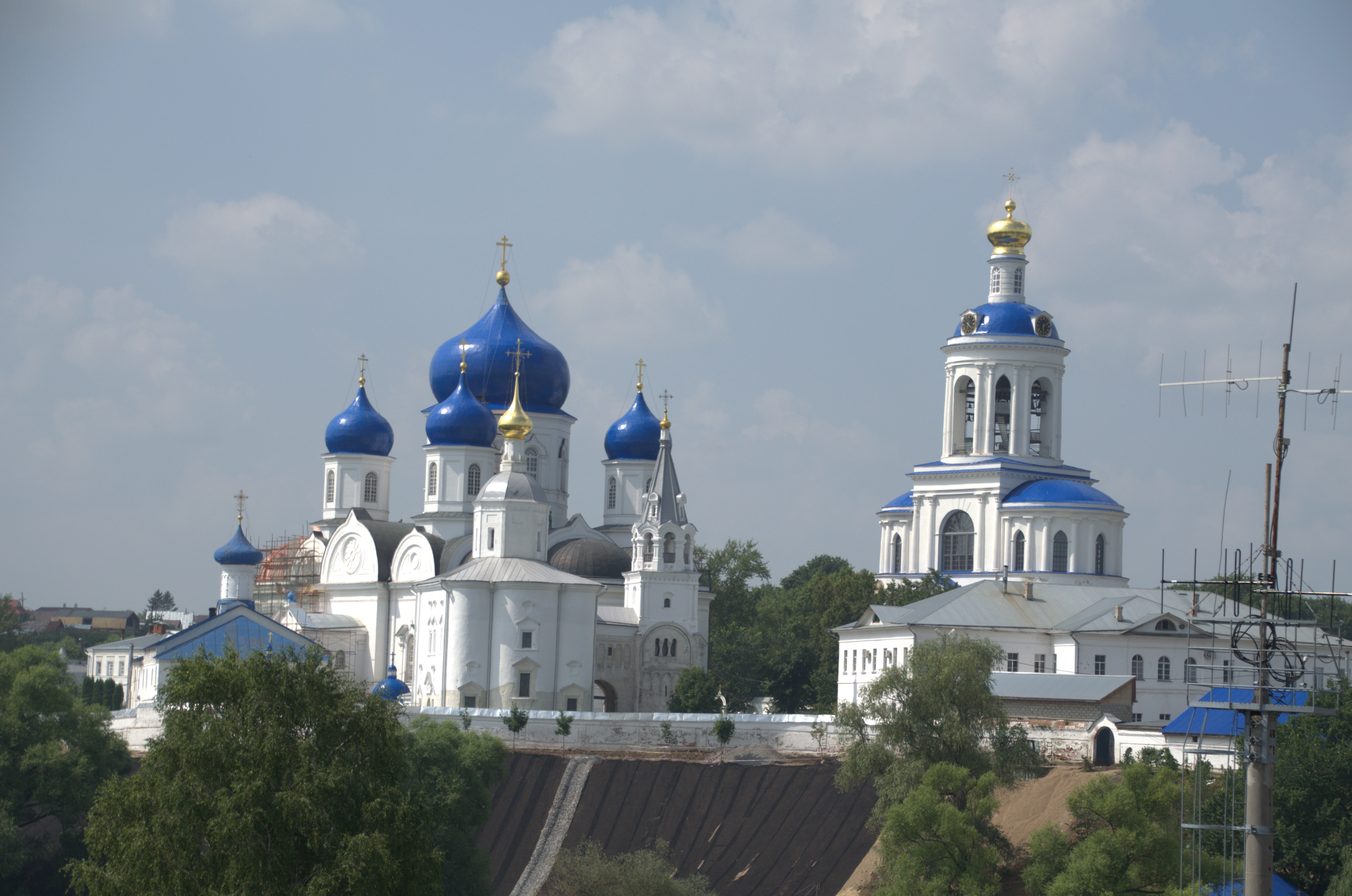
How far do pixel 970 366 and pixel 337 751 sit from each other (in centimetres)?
3639

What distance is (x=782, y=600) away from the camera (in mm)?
75812

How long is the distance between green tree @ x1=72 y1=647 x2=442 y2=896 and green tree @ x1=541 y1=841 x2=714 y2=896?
1146 cm

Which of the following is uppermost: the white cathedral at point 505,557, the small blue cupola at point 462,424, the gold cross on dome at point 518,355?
the gold cross on dome at point 518,355

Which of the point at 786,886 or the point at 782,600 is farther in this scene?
Answer: the point at 782,600

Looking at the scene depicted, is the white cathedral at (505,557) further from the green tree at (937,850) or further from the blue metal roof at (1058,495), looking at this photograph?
the green tree at (937,850)

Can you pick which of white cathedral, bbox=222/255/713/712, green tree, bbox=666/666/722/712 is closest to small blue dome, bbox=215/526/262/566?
white cathedral, bbox=222/255/713/712

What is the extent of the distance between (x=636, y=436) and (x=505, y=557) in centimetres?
1064

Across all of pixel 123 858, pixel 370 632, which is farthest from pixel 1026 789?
pixel 370 632

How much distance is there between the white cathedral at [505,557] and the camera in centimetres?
4791

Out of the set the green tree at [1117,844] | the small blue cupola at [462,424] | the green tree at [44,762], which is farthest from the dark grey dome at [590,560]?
the green tree at [1117,844]

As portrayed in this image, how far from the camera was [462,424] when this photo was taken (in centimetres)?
5566

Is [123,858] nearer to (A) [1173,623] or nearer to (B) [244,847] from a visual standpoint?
(B) [244,847]

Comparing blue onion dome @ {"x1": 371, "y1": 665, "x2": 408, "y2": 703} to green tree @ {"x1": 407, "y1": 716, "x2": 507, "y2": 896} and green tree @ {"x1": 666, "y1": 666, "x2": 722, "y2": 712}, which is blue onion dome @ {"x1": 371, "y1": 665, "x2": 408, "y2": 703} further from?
green tree @ {"x1": 666, "y1": 666, "x2": 722, "y2": 712}

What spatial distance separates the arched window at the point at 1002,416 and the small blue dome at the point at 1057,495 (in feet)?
6.53
